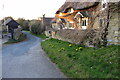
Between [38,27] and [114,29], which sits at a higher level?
[38,27]

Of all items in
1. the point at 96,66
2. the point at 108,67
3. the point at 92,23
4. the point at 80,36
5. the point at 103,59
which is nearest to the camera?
the point at 108,67

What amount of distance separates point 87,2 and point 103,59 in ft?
34.2

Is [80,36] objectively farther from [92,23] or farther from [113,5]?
[113,5]

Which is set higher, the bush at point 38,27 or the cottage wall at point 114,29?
the bush at point 38,27

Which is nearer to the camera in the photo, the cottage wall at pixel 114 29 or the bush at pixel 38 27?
the cottage wall at pixel 114 29

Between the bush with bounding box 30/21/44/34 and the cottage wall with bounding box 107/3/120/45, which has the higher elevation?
the bush with bounding box 30/21/44/34

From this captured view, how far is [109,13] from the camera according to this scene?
354 inches

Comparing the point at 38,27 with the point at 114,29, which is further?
the point at 38,27

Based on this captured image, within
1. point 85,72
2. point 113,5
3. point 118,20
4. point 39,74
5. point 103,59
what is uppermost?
point 113,5

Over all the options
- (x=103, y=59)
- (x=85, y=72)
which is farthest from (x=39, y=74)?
(x=103, y=59)

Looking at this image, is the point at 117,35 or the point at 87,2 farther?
the point at 87,2

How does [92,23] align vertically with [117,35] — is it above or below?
above

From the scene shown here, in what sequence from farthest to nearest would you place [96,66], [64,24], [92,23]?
[64,24] → [92,23] → [96,66]

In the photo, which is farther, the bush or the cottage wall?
the bush
